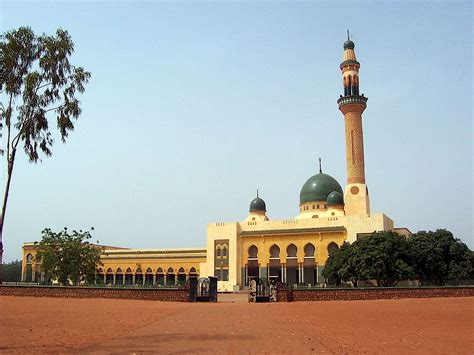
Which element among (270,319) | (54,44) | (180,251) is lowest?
(270,319)

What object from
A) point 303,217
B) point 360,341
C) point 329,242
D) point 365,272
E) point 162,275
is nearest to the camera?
point 360,341

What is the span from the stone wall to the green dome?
30252mm

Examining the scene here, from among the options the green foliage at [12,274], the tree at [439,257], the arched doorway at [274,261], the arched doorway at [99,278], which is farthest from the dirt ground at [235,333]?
the green foliage at [12,274]

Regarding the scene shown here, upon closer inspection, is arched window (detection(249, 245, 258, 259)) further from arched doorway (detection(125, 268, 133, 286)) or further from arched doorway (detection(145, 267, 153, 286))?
arched doorway (detection(125, 268, 133, 286))

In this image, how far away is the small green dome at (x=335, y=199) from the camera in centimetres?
5028

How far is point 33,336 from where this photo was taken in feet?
36.1

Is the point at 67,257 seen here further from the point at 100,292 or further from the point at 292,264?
the point at 292,264

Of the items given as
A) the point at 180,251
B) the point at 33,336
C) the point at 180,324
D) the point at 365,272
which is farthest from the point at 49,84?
the point at 180,251

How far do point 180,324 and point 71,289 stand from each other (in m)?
15.6

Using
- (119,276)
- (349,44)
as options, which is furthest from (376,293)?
(119,276)

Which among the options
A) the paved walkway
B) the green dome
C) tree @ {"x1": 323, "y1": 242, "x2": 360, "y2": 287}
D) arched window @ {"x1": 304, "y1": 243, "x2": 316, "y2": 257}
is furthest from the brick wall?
the green dome

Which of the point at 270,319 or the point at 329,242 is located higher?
the point at 329,242

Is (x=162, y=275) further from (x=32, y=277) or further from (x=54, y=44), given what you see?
(x=54, y=44)

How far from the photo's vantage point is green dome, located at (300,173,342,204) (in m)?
53.8
